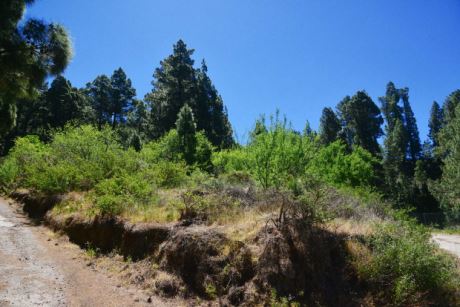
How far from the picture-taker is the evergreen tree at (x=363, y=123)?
41.1 meters

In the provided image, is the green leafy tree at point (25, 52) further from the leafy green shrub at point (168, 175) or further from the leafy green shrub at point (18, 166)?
the leafy green shrub at point (18, 166)

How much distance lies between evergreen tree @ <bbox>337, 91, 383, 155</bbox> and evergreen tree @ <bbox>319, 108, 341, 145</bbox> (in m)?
1.26

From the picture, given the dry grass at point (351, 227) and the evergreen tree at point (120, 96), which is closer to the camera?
the dry grass at point (351, 227)

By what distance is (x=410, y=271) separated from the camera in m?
6.41

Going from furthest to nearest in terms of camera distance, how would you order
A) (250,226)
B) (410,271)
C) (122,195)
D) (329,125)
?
(329,125) → (122,195) → (250,226) → (410,271)

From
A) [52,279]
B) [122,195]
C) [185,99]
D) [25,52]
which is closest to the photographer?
[25,52]

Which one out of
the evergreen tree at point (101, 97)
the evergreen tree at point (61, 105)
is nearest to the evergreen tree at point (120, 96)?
the evergreen tree at point (101, 97)

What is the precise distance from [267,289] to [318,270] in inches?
48.2

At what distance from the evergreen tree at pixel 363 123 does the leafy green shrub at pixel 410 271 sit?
35629 millimetres

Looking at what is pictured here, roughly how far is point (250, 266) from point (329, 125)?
4196 centimetres

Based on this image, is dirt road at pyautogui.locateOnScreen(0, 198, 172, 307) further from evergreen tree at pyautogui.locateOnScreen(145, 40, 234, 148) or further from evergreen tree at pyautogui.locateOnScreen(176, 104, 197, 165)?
evergreen tree at pyautogui.locateOnScreen(145, 40, 234, 148)

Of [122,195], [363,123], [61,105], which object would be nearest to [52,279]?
[122,195]

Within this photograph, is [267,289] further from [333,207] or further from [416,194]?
[416,194]

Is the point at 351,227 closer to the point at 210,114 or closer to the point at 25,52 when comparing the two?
the point at 25,52
